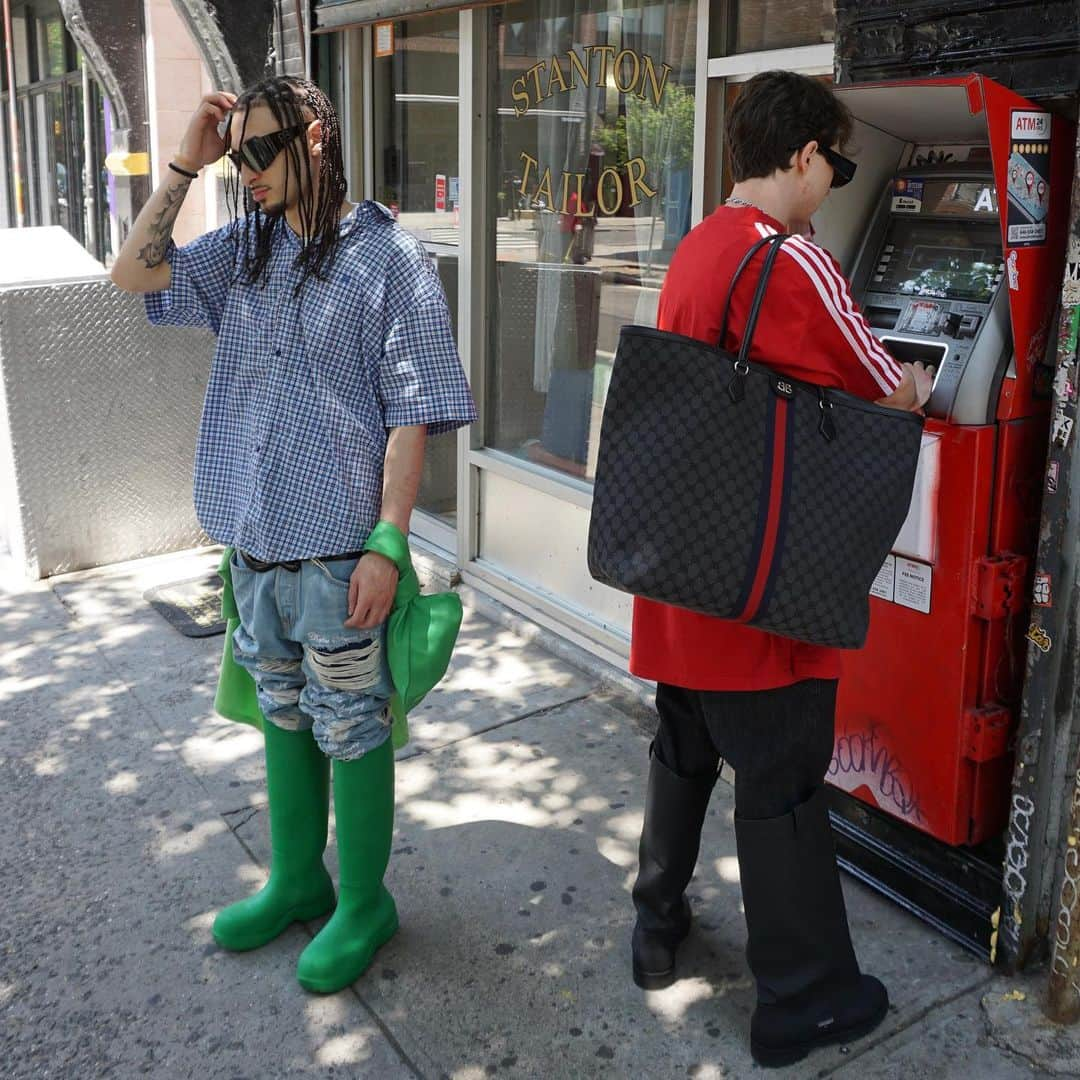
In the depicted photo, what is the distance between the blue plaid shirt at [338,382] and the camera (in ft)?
8.27

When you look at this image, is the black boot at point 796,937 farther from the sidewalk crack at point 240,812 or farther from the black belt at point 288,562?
the sidewalk crack at point 240,812

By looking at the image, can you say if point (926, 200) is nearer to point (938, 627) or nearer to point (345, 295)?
point (938, 627)

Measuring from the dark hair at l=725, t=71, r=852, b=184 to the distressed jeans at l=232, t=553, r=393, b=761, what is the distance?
110cm

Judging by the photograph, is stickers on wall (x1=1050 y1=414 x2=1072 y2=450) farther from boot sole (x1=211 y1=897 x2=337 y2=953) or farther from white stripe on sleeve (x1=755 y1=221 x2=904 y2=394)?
boot sole (x1=211 y1=897 x2=337 y2=953)

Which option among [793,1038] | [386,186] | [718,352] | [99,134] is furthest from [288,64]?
[99,134]

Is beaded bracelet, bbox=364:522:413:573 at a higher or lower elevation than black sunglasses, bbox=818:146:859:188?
lower

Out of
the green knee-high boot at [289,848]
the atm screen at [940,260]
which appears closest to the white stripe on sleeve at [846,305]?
the atm screen at [940,260]

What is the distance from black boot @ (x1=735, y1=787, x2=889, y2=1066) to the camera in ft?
7.88

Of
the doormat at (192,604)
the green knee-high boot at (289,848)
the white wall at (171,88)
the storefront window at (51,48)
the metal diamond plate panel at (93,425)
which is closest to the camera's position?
the green knee-high boot at (289,848)

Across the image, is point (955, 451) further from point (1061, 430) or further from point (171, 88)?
point (171, 88)

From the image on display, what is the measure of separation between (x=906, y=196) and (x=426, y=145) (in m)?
2.98

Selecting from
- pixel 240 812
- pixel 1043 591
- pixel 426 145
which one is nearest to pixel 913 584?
pixel 1043 591

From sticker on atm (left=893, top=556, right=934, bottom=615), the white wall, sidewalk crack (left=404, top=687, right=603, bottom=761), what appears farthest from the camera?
the white wall

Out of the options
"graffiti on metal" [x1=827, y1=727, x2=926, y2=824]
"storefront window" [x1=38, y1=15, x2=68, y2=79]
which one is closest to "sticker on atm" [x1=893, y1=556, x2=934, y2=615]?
"graffiti on metal" [x1=827, y1=727, x2=926, y2=824]
